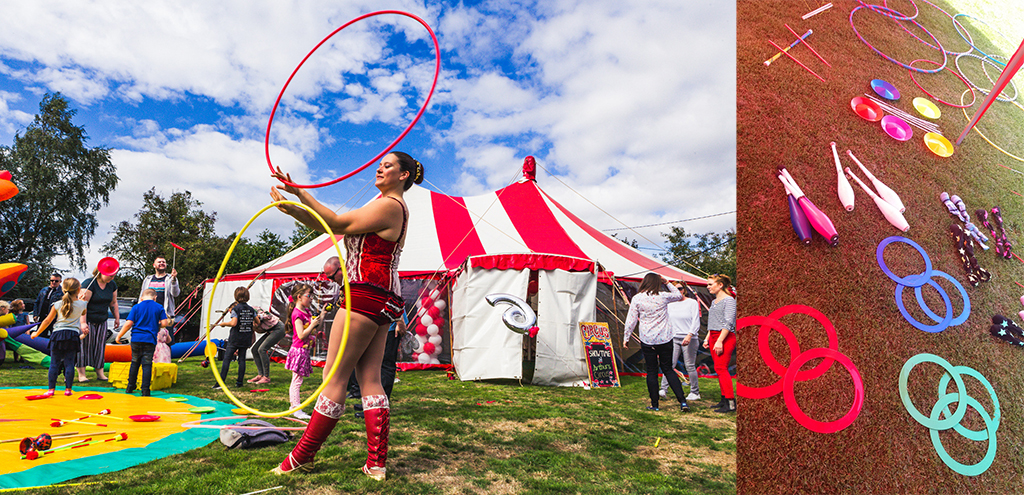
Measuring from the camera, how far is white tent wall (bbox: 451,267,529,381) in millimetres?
6723

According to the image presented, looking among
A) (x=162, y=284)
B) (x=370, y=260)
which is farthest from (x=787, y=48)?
(x=162, y=284)

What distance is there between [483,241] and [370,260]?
6.48 m

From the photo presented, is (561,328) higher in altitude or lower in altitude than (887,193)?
lower

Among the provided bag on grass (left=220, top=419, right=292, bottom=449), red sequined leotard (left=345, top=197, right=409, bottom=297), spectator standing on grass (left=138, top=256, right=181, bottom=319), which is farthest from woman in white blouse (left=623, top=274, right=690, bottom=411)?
spectator standing on grass (left=138, top=256, right=181, bottom=319)

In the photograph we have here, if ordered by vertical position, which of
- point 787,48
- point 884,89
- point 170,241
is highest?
point 787,48

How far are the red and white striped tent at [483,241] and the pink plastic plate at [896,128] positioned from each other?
529 centimetres

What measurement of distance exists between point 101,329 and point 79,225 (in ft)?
56.0

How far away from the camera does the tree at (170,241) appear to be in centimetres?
2003

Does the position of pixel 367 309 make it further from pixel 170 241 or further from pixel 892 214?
pixel 170 241

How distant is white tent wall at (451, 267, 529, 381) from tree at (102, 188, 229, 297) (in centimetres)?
1666

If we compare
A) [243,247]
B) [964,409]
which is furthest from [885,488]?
[243,247]

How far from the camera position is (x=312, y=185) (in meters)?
2.28

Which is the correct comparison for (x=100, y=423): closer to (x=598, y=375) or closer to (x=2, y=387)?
(x=2, y=387)

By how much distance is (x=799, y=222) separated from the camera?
1.88 metres
